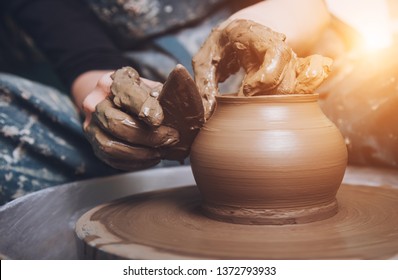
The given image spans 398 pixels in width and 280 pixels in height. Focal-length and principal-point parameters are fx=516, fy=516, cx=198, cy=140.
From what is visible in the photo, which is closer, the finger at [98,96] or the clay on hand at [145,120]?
the clay on hand at [145,120]

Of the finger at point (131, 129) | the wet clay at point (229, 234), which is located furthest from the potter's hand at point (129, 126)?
the wet clay at point (229, 234)

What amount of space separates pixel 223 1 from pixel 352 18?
588 millimetres

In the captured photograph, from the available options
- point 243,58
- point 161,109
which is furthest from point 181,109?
point 243,58

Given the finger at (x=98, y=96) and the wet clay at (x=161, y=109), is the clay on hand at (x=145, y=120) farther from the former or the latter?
the finger at (x=98, y=96)

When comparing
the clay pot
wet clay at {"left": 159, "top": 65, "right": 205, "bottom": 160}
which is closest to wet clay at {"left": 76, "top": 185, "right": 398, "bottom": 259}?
the clay pot

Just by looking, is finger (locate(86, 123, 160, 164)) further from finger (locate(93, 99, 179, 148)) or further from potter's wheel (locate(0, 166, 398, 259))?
potter's wheel (locate(0, 166, 398, 259))

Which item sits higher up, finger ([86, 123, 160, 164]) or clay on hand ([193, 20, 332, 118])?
clay on hand ([193, 20, 332, 118])

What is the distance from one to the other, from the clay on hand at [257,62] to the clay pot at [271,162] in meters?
0.05

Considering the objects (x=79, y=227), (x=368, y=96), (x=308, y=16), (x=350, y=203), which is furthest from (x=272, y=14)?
(x=79, y=227)

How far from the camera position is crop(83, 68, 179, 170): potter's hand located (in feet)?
3.75

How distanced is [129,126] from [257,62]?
0.33m

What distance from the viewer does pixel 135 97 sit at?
1150 millimetres

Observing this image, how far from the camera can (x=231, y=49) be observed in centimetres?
124

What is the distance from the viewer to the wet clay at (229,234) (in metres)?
0.89
